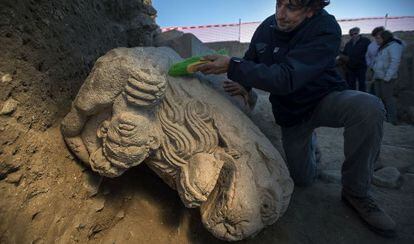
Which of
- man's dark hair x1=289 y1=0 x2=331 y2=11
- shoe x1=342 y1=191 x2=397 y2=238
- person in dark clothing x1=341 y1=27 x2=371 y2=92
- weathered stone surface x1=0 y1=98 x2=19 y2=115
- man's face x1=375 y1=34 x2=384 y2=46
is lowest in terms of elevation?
shoe x1=342 y1=191 x2=397 y2=238

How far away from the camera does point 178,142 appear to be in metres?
1.39

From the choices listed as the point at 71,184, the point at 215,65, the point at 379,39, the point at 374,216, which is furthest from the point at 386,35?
the point at 71,184

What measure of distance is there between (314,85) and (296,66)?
0.37 metres

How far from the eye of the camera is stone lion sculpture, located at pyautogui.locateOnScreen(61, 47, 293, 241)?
1262 mm

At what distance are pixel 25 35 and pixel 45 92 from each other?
25cm

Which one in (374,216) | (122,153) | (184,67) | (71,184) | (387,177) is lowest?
(387,177)

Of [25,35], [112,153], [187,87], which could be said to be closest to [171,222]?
[112,153]

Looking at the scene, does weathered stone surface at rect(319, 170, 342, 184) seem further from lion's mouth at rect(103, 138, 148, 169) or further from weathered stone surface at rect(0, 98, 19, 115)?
weathered stone surface at rect(0, 98, 19, 115)

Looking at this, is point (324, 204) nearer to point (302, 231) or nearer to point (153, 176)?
point (302, 231)

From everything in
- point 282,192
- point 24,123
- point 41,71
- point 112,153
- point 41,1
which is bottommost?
point 282,192

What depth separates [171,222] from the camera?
1725 millimetres

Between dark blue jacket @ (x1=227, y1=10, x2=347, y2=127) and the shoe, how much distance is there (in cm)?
59

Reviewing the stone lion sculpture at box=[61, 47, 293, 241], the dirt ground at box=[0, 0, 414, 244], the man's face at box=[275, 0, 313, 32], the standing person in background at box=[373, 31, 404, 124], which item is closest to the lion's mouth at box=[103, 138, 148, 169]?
the stone lion sculpture at box=[61, 47, 293, 241]

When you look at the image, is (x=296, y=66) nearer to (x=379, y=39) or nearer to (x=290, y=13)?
(x=290, y=13)
